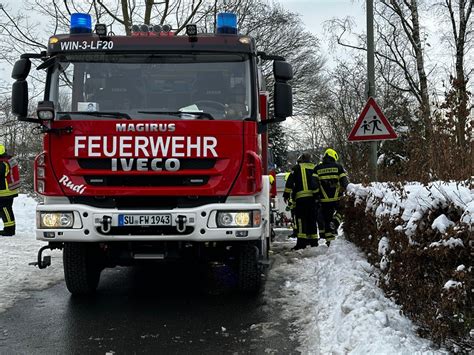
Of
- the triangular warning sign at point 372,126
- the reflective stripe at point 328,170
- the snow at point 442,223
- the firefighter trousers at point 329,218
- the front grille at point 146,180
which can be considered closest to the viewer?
the snow at point 442,223

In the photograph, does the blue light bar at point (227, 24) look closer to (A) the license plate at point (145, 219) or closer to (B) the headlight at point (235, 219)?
(B) the headlight at point (235, 219)

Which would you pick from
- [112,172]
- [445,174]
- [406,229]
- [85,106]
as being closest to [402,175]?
[445,174]

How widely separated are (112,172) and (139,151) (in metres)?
0.34

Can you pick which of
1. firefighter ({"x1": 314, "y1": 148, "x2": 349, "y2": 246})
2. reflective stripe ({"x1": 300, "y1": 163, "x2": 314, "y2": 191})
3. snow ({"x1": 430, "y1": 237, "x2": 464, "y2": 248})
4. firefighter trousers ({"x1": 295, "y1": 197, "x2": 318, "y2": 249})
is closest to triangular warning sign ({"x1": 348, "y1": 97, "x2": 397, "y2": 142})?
firefighter ({"x1": 314, "y1": 148, "x2": 349, "y2": 246})

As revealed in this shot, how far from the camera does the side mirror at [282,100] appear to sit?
628 centimetres

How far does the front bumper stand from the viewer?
18.0ft

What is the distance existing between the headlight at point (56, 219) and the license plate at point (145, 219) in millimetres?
514

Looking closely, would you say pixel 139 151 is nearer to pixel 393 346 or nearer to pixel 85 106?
pixel 85 106

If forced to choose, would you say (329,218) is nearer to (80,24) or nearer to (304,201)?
(304,201)

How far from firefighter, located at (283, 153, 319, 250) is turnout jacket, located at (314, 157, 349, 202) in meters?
0.15

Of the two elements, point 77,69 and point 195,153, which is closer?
point 195,153

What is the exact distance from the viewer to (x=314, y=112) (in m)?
34.9

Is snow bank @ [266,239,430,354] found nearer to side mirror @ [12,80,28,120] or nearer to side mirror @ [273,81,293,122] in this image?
side mirror @ [273,81,293,122]

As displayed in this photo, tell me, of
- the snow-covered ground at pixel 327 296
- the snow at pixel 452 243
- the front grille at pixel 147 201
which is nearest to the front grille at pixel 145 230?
the front grille at pixel 147 201
